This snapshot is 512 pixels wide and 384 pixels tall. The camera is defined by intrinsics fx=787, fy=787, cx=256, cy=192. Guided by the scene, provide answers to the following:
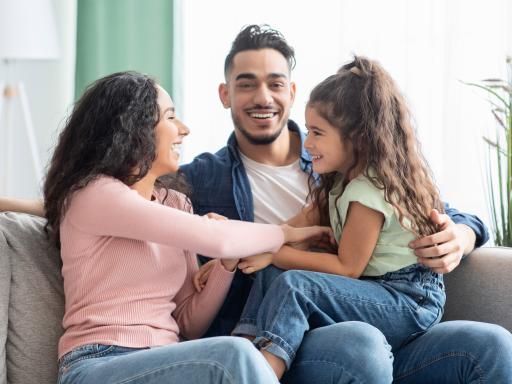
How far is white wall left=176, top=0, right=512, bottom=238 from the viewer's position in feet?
10.3

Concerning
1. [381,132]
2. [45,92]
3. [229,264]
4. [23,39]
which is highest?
[23,39]

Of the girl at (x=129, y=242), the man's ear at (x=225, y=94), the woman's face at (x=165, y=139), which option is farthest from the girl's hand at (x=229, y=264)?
the man's ear at (x=225, y=94)

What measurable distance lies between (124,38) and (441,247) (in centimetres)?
250

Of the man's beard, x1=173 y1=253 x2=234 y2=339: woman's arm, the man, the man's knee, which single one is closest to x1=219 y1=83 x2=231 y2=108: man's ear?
the man

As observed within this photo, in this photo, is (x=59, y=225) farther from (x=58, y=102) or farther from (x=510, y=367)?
(x=58, y=102)

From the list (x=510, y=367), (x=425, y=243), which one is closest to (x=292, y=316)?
(x=425, y=243)

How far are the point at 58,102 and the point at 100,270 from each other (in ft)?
8.10

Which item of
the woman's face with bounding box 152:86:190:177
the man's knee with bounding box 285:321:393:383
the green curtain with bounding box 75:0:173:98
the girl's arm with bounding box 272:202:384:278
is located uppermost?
the green curtain with bounding box 75:0:173:98

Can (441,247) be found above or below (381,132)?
below

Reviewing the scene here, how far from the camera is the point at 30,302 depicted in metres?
1.75

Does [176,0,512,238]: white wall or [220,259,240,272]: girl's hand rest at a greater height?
[176,0,512,238]: white wall

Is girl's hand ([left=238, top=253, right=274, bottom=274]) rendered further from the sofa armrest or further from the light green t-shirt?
the sofa armrest

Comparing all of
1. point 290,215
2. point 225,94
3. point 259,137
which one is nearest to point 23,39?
point 225,94

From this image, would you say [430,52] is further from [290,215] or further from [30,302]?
[30,302]
